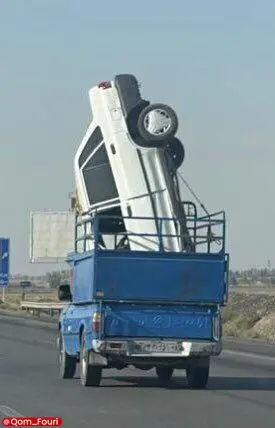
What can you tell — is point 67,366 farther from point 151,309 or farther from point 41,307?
point 41,307

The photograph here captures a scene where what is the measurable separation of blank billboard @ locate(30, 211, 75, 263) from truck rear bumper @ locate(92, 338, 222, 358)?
158 ft

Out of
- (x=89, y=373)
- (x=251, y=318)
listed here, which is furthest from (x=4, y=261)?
(x=89, y=373)

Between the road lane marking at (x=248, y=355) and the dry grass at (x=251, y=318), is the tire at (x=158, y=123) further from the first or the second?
the dry grass at (x=251, y=318)

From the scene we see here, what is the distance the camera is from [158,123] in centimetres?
2064

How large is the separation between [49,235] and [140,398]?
50.9 metres

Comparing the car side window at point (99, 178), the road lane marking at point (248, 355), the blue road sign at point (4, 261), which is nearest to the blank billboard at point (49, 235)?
the blue road sign at point (4, 261)

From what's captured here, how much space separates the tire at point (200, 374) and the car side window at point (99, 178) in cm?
449

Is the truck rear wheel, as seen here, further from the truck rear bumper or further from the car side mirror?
the car side mirror

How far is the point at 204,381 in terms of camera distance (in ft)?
59.7

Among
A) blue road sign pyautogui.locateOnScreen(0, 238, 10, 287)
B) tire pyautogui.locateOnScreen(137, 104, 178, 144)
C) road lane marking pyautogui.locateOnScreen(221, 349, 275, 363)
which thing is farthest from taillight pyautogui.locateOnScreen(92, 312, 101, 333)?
blue road sign pyautogui.locateOnScreen(0, 238, 10, 287)

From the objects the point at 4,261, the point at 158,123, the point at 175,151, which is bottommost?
the point at 175,151

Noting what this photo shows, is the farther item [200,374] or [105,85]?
[105,85]

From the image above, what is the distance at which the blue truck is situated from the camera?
17.6 m

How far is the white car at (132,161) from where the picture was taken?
66.9 feet
